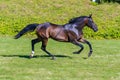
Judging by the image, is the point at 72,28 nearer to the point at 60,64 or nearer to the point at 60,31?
the point at 60,31

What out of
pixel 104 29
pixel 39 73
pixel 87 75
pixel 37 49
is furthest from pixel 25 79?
pixel 104 29

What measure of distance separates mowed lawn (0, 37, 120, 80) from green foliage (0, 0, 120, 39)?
6007 mm

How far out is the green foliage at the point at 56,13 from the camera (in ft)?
79.0

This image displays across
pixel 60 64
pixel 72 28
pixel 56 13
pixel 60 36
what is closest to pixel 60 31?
pixel 60 36

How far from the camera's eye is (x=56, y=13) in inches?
1057

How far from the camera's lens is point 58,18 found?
26.0 metres

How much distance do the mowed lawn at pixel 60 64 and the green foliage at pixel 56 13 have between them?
6.01 metres

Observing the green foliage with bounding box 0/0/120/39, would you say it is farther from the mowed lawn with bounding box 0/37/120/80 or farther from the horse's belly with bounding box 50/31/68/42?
the horse's belly with bounding box 50/31/68/42

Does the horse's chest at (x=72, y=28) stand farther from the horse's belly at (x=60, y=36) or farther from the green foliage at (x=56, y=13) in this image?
the green foliage at (x=56, y=13)

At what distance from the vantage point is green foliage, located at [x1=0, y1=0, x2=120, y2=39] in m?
24.1

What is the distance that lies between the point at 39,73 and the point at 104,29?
13160 millimetres

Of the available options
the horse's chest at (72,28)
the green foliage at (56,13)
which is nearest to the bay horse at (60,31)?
the horse's chest at (72,28)

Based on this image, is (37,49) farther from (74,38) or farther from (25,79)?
(25,79)

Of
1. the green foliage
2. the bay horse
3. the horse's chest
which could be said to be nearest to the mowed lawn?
the bay horse
